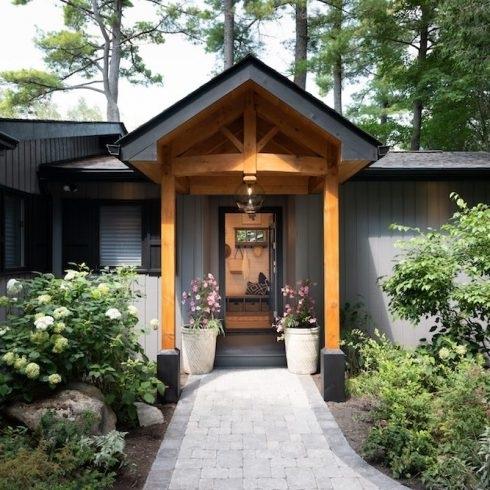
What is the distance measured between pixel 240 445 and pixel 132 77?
15.3 metres

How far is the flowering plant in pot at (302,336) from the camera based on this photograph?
225 inches

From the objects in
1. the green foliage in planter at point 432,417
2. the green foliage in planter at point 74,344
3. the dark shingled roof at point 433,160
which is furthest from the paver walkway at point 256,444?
the dark shingled roof at point 433,160

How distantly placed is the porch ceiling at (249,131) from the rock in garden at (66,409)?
225 cm

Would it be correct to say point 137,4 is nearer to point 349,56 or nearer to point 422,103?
point 349,56

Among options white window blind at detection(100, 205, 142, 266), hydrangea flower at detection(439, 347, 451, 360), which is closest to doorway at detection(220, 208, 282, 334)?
white window blind at detection(100, 205, 142, 266)

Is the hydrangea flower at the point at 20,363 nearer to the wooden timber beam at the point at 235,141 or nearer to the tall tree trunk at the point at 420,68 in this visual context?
the wooden timber beam at the point at 235,141

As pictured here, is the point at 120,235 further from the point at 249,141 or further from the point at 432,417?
the point at 432,417

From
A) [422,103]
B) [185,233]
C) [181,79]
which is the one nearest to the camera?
[185,233]

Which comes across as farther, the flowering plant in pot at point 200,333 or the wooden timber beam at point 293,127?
the flowering plant in pot at point 200,333

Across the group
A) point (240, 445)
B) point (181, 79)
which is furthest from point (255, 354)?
point (181, 79)

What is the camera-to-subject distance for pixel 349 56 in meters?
14.6

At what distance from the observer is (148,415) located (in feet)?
14.0

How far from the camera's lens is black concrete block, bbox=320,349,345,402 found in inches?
189

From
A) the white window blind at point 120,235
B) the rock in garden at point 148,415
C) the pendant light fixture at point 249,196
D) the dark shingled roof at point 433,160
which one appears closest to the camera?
the rock in garden at point 148,415
